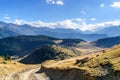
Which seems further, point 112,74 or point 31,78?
point 31,78

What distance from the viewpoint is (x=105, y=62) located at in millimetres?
72062

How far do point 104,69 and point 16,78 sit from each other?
163 ft

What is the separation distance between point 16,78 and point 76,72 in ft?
122

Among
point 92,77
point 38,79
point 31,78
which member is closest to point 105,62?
point 92,77

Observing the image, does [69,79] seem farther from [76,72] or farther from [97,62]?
[97,62]

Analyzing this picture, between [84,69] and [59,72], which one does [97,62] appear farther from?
[59,72]

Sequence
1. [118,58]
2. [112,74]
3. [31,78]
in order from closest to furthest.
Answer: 1. [112,74]
2. [118,58]
3. [31,78]

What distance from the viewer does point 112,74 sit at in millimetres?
60688

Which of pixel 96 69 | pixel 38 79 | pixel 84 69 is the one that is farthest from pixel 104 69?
pixel 38 79

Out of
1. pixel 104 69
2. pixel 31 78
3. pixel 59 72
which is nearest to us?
pixel 104 69

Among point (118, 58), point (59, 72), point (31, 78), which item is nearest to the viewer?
point (118, 58)

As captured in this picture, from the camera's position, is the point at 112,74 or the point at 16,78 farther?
the point at 16,78

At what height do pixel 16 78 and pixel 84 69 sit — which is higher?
pixel 84 69

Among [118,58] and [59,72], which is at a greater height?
[118,58]
